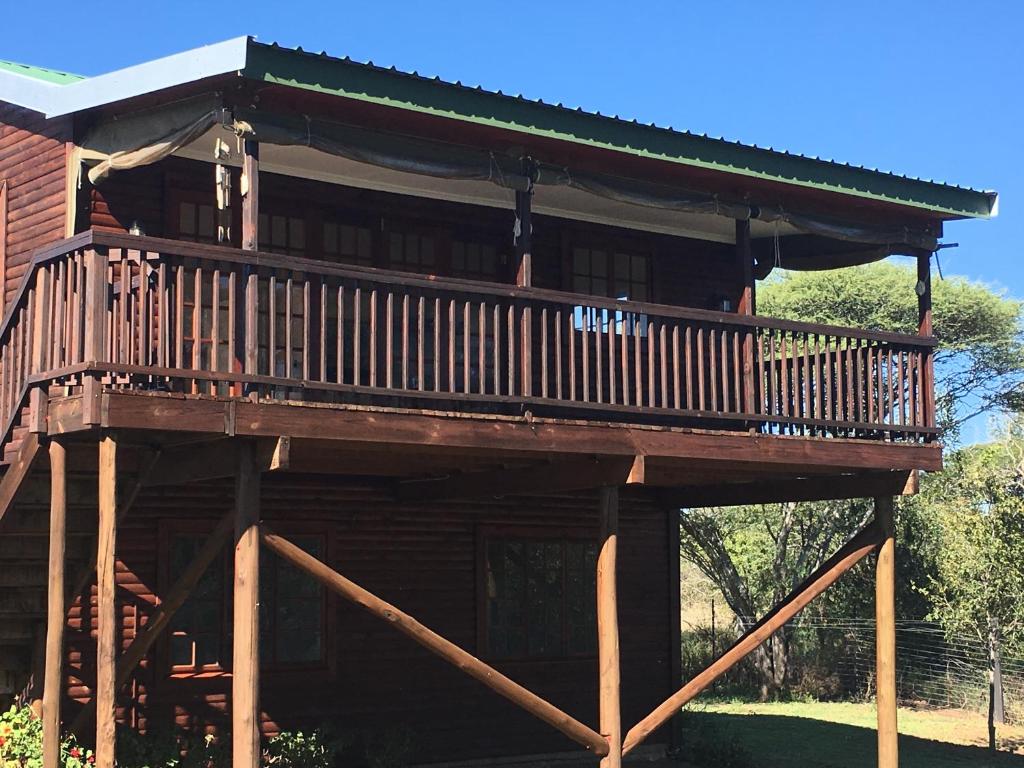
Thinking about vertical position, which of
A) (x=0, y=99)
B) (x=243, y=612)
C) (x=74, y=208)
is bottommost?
(x=243, y=612)

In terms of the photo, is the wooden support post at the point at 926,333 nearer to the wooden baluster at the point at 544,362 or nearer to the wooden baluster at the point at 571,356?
the wooden baluster at the point at 571,356

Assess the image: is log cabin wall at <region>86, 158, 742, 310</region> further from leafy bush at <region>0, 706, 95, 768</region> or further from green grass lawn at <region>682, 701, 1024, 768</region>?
green grass lawn at <region>682, 701, 1024, 768</region>

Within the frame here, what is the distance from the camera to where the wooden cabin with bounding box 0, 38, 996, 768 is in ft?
32.5

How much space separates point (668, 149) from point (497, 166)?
159 cm

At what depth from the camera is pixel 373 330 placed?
→ 10320mm

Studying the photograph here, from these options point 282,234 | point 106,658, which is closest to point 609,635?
point 106,658

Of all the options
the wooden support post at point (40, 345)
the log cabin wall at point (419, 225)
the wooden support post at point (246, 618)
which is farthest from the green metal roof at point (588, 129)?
the wooden support post at point (246, 618)

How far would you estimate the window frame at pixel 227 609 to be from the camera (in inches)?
505

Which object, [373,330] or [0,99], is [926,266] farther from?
[0,99]

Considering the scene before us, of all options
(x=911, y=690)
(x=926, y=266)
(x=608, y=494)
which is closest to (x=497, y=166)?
(x=608, y=494)

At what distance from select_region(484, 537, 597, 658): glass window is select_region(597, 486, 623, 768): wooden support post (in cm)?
355

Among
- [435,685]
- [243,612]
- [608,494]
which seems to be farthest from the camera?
[435,685]

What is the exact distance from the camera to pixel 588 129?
38.9 feet

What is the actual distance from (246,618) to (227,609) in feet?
12.0
